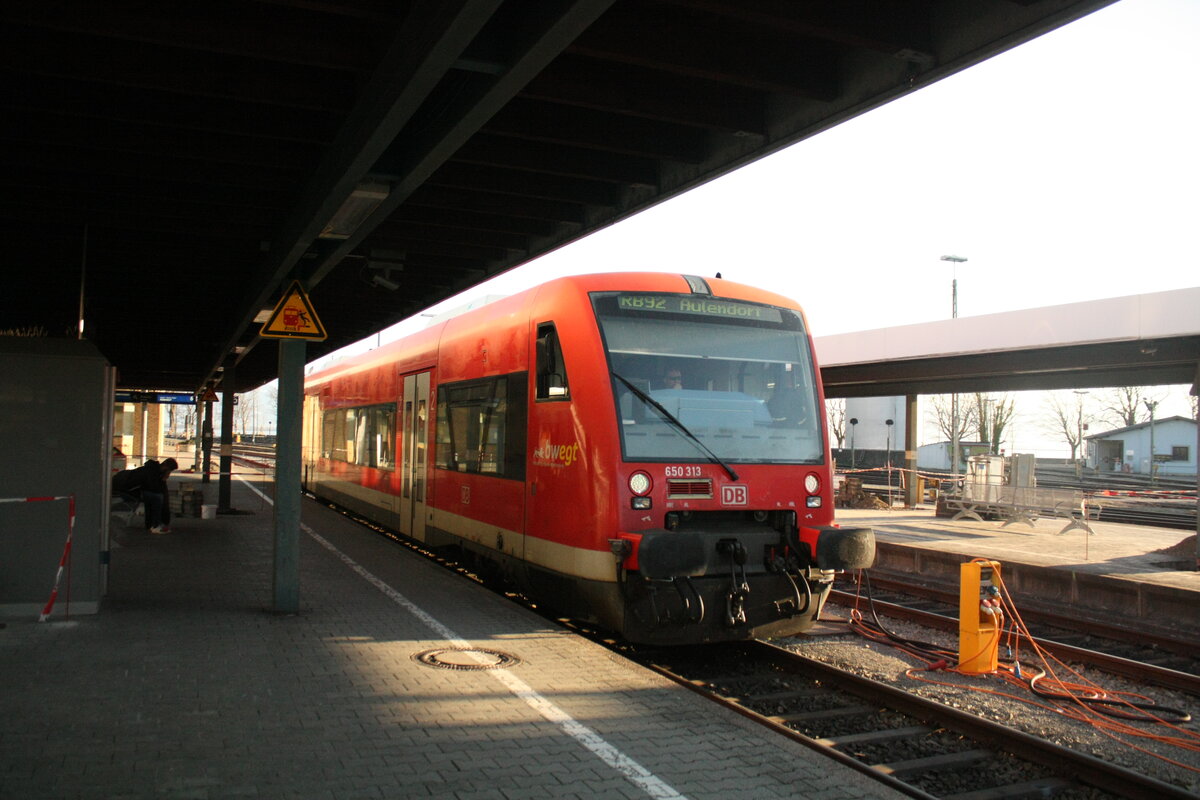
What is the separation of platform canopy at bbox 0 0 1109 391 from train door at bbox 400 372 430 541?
87.6 inches

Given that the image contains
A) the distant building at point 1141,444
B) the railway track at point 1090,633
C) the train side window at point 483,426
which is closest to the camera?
the train side window at point 483,426

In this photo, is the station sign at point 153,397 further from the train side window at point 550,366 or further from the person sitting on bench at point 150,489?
the train side window at point 550,366

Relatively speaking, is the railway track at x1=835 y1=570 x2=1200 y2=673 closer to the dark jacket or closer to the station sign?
the dark jacket

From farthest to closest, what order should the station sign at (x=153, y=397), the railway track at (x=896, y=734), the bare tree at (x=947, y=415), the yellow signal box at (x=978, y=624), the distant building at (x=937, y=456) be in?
the bare tree at (x=947, y=415) < the distant building at (x=937, y=456) < the station sign at (x=153, y=397) < the yellow signal box at (x=978, y=624) < the railway track at (x=896, y=734)

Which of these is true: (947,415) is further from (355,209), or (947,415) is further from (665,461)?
(355,209)

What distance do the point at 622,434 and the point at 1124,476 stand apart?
2374 inches

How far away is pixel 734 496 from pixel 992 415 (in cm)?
5942

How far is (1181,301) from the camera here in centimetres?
1498

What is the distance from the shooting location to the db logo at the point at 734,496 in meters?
7.82

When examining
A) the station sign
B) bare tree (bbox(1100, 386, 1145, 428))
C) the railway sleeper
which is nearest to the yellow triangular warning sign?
Answer: the railway sleeper

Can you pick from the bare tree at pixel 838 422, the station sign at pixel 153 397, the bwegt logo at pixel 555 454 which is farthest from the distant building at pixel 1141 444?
the bwegt logo at pixel 555 454

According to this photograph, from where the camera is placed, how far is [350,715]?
5.71m

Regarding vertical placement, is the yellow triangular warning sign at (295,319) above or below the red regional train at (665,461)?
above

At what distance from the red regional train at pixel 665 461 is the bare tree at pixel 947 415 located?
57936 mm
